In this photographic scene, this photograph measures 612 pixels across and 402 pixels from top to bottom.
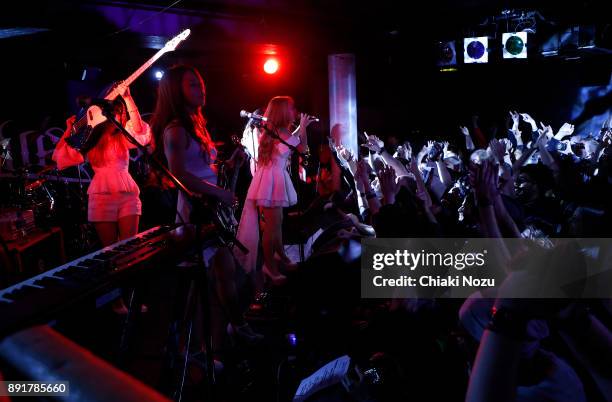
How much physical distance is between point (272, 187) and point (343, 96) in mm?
3896

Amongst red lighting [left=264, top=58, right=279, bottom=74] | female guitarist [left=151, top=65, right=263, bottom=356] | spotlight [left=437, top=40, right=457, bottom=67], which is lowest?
female guitarist [left=151, top=65, right=263, bottom=356]

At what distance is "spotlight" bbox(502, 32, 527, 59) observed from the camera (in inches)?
316

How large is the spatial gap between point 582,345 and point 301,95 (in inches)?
331

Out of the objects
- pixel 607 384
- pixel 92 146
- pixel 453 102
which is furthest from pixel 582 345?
pixel 453 102

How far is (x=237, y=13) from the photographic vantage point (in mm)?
6730

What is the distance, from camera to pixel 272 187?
457 centimetres

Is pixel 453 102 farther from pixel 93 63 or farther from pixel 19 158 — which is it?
pixel 19 158

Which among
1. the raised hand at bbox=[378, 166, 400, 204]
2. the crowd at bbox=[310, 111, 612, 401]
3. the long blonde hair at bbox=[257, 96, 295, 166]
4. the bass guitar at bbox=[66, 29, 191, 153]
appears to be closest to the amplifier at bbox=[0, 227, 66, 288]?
the bass guitar at bbox=[66, 29, 191, 153]

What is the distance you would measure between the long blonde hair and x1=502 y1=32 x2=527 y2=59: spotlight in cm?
537

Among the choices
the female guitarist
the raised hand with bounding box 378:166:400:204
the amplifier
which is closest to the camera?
the female guitarist

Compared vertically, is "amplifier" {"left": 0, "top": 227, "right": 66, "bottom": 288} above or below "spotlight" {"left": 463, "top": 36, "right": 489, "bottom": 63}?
below

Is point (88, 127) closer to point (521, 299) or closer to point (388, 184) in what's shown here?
point (388, 184)

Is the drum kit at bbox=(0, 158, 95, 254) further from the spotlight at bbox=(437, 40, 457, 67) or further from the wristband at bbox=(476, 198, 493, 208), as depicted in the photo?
the spotlight at bbox=(437, 40, 457, 67)

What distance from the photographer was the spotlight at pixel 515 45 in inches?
316
